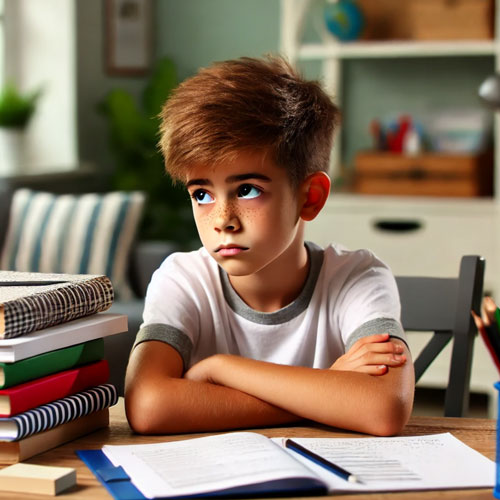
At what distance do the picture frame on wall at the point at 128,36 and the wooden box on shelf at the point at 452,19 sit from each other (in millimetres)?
1428

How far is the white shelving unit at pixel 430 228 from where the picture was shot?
3.56m

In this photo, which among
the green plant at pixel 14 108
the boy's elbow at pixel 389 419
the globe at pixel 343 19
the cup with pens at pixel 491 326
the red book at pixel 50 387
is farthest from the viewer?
the green plant at pixel 14 108

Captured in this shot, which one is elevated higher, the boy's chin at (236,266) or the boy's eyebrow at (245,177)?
the boy's eyebrow at (245,177)

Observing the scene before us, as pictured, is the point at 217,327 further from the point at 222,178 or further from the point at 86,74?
the point at 86,74

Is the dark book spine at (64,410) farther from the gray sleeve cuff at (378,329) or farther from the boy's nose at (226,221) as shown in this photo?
the gray sleeve cuff at (378,329)

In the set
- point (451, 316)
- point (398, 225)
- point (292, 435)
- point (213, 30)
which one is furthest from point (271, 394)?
point (213, 30)

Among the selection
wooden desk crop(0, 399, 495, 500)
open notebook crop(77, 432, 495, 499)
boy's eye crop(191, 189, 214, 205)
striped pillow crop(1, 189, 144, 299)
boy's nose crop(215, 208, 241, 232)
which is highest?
boy's eye crop(191, 189, 214, 205)

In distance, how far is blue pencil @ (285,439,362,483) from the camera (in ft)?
3.14

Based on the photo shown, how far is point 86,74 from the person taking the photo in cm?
438

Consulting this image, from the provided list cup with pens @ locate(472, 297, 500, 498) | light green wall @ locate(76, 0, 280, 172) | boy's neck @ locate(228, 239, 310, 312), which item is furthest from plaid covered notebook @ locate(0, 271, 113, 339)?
light green wall @ locate(76, 0, 280, 172)

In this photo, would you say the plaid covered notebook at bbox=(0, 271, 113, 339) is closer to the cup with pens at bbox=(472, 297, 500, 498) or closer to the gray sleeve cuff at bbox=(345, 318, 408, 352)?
the gray sleeve cuff at bbox=(345, 318, 408, 352)

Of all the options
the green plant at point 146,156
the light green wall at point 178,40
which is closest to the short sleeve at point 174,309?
the green plant at point 146,156

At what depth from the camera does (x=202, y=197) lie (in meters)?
1.25

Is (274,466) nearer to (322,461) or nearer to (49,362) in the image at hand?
(322,461)
